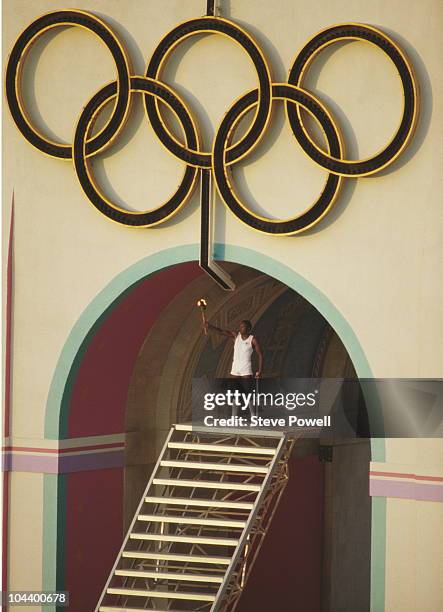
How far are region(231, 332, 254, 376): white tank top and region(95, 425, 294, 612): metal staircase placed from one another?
0.85 m

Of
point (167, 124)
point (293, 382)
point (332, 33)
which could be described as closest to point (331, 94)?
point (332, 33)

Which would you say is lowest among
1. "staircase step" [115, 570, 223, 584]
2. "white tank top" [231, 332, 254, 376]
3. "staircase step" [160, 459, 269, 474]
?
"staircase step" [115, 570, 223, 584]

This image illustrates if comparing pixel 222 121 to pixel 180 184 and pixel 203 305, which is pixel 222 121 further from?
pixel 203 305

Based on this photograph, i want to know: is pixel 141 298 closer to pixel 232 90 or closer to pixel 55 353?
pixel 55 353

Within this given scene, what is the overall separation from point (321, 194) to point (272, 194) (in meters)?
0.75

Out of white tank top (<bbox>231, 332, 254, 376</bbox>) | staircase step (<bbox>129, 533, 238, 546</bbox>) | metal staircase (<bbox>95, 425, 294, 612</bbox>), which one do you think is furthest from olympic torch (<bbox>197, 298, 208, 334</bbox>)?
staircase step (<bbox>129, 533, 238, 546</bbox>)

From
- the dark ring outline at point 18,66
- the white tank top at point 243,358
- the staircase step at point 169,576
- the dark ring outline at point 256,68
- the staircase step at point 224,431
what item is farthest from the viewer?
the white tank top at point 243,358

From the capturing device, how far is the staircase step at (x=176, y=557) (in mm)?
16844

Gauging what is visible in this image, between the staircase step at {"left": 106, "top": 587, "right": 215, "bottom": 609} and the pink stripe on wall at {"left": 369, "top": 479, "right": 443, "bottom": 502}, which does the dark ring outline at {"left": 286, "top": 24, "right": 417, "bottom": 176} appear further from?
the staircase step at {"left": 106, "top": 587, "right": 215, "bottom": 609}

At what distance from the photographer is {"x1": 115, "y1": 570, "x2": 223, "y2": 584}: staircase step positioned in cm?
1672

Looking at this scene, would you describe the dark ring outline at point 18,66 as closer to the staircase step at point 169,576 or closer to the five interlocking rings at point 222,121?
the five interlocking rings at point 222,121

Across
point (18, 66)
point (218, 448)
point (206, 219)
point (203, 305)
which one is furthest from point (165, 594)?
point (18, 66)

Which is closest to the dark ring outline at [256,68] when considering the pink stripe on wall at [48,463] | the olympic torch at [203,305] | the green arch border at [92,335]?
the green arch border at [92,335]

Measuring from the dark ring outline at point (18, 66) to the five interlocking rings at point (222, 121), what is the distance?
0.04 feet
